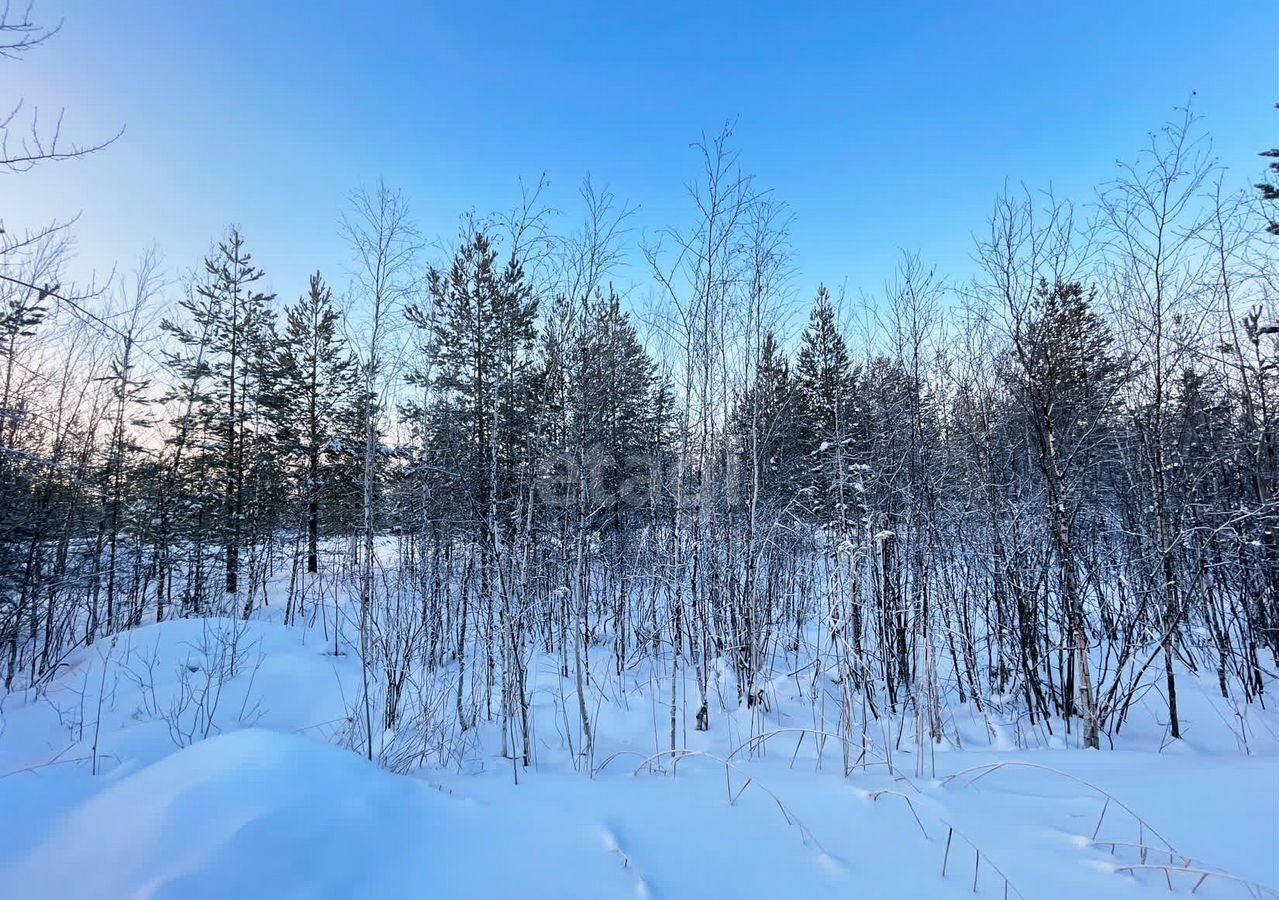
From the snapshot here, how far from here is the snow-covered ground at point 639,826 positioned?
1986 mm

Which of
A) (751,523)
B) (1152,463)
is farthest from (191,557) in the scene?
(1152,463)

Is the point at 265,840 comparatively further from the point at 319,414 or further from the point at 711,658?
the point at 319,414

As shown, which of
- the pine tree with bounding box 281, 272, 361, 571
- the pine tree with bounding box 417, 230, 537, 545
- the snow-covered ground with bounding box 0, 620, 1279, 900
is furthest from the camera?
the pine tree with bounding box 281, 272, 361, 571

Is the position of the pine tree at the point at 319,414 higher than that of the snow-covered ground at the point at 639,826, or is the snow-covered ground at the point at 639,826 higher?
the pine tree at the point at 319,414

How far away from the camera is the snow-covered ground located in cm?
199

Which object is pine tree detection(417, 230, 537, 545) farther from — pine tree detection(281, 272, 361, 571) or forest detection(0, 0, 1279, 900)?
pine tree detection(281, 272, 361, 571)

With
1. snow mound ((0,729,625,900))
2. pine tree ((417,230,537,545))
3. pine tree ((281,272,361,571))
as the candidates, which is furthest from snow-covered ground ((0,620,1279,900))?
pine tree ((281,272,361,571))

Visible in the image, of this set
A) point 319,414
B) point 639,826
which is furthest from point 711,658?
point 319,414

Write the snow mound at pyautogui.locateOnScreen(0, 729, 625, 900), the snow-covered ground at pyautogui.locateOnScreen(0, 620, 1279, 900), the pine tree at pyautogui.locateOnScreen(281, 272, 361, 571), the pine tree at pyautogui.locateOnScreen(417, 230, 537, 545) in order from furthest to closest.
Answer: the pine tree at pyautogui.locateOnScreen(281, 272, 361, 571) < the pine tree at pyautogui.locateOnScreen(417, 230, 537, 545) < the snow-covered ground at pyautogui.locateOnScreen(0, 620, 1279, 900) < the snow mound at pyautogui.locateOnScreen(0, 729, 625, 900)

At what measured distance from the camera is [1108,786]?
326 centimetres

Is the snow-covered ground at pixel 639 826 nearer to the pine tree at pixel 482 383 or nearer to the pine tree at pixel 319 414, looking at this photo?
the pine tree at pixel 482 383

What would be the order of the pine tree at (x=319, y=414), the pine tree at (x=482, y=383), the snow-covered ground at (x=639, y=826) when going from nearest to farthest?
the snow-covered ground at (x=639, y=826)
the pine tree at (x=482, y=383)
the pine tree at (x=319, y=414)

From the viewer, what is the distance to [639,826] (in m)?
2.71

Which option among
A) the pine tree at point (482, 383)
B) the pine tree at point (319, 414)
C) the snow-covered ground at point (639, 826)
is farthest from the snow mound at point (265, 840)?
the pine tree at point (319, 414)
